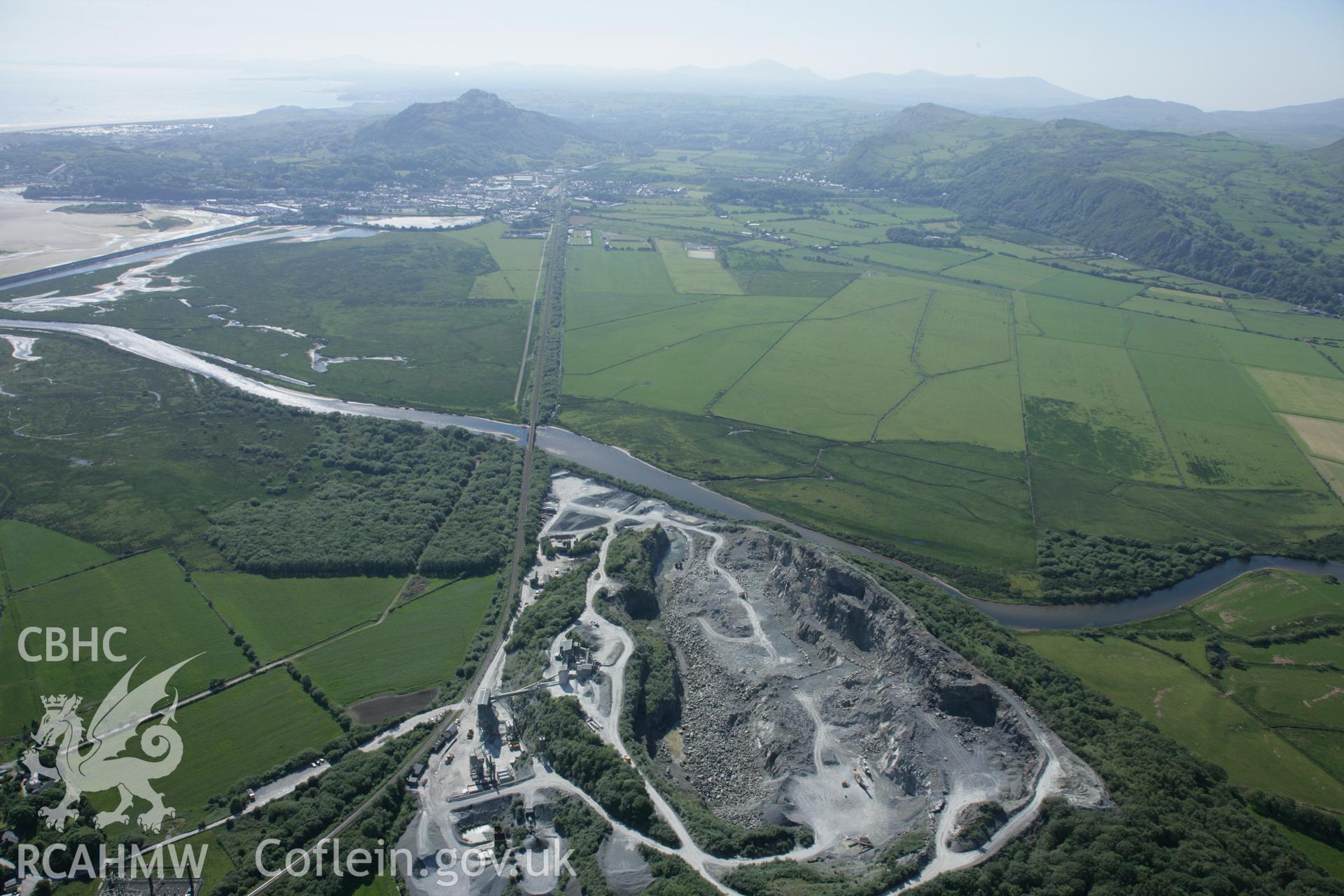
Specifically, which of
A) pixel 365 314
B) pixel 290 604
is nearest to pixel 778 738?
pixel 290 604

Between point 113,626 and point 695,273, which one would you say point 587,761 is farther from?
point 695,273

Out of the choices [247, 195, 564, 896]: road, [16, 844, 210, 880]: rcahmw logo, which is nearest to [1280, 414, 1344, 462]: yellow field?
[247, 195, 564, 896]: road

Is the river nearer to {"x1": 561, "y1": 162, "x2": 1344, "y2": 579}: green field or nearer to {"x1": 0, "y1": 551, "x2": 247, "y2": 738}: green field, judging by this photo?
{"x1": 561, "y1": 162, "x2": 1344, "y2": 579}: green field

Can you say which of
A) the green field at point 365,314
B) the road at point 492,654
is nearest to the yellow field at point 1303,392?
the road at point 492,654

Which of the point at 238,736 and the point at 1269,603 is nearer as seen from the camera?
the point at 238,736

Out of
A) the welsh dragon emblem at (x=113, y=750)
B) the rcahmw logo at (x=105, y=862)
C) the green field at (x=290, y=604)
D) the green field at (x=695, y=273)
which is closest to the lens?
the rcahmw logo at (x=105, y=862)

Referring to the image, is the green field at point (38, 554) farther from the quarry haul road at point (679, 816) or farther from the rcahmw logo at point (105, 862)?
the quarry haul road at point (679, 816)
